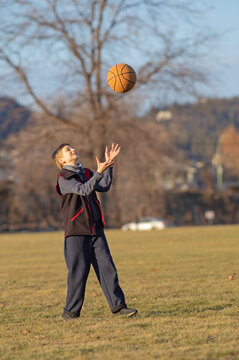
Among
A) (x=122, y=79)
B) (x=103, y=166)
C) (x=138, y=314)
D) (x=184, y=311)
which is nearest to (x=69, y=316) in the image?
(x=138, y=314)

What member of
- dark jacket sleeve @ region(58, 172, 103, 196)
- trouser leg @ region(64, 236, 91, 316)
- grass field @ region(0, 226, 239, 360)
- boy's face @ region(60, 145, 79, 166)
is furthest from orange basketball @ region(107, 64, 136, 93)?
trouser leg @ region(64, 236, 91, 316)

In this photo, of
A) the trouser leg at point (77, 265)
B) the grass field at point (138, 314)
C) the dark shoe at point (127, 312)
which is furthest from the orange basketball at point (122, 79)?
the dark shoe at point (127, 312)

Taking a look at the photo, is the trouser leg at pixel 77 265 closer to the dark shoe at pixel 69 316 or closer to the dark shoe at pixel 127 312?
the dark shoe at pixel 69 316

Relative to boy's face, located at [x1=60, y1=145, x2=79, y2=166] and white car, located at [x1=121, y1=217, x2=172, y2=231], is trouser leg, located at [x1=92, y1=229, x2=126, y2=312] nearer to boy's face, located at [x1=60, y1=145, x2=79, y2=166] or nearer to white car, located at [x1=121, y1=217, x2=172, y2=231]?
boy's face, located at [x1=60, y1=145, x2=79, y2=166]

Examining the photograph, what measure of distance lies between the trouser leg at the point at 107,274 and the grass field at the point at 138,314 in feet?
0.73

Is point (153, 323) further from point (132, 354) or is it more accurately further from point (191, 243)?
point (191, 243)

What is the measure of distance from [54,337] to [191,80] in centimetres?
2553

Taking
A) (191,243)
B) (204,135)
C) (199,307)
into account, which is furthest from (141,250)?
(204,135)

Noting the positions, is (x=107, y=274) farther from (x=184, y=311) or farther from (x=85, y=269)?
(x=184, y=311)

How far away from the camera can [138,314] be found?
298 inches

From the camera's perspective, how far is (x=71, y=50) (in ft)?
98.9

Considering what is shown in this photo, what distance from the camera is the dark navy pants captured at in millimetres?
7277

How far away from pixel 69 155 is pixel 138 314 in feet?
6.85

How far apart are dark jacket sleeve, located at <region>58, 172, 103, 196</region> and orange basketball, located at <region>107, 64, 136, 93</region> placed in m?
4.58
